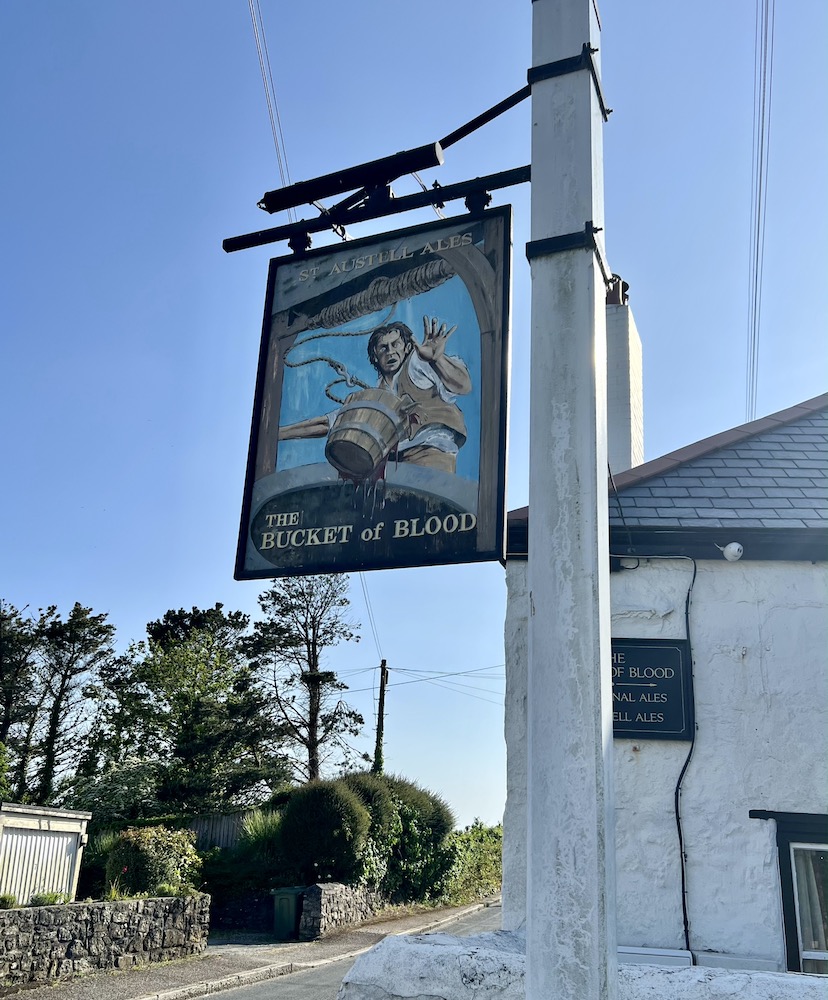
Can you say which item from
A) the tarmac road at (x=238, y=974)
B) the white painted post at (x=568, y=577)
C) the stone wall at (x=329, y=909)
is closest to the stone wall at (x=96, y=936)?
the tarmac road at (x=238, y=974)

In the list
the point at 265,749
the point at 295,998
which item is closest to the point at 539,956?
the point at 295,998

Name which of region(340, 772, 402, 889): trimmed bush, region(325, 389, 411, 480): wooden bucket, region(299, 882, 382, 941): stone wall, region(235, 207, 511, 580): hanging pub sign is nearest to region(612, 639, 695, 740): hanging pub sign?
region(235, 207, 511, 580): hanging pub sign

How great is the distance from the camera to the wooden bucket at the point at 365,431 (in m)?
4.29

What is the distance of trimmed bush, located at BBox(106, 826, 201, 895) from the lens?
15906mm

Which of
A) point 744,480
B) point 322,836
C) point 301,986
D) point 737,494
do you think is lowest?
point 301,986

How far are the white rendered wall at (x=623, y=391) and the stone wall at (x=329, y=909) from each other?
1225 centimetres

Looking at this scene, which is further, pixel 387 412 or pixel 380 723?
pixel 380 723

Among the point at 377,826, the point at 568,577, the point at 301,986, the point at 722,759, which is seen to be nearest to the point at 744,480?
the point at 722,759

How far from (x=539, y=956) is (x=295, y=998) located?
34.5 feet

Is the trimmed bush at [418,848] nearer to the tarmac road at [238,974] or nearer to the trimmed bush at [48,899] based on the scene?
the tarmac road at [238,974]

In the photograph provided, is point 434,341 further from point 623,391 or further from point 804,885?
point 623,391

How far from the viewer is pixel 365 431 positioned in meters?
4.36

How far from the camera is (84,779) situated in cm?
3059

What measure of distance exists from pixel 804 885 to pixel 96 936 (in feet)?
34.8
